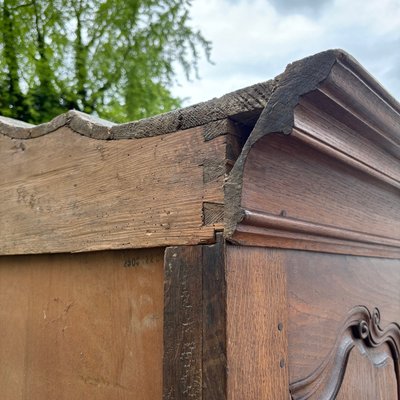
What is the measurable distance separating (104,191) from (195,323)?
10.3 inches

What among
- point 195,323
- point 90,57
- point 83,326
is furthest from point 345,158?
point 90,57

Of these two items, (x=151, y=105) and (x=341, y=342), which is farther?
(x=151, y=105)

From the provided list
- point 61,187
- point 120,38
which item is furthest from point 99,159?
point 120,38

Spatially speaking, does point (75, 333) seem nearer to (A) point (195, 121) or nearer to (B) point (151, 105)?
(A) point (195, 121)

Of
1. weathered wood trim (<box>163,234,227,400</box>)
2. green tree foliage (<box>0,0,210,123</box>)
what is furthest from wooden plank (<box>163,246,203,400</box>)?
green tree foliage (<box>0,0,210,123</box>)

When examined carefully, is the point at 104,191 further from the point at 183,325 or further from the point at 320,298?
the point at 320,298

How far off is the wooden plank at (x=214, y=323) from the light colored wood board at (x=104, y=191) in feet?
0.09

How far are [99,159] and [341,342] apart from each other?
0.48 m

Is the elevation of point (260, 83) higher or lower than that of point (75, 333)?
higher

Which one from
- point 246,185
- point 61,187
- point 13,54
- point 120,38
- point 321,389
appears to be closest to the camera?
point 246,185

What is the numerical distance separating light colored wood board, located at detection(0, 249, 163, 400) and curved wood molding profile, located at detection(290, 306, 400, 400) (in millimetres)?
216

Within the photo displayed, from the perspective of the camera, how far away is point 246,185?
20.5 inches

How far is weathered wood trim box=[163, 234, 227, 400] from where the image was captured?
1.63ft

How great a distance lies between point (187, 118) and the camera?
600mm
